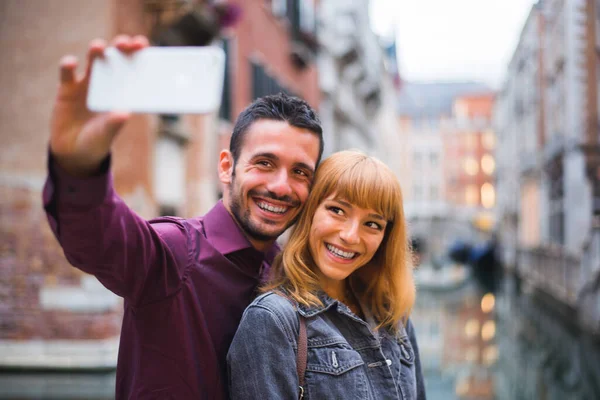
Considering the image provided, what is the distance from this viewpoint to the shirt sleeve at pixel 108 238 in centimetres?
117

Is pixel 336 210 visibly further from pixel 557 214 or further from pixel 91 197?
pixel 557 214

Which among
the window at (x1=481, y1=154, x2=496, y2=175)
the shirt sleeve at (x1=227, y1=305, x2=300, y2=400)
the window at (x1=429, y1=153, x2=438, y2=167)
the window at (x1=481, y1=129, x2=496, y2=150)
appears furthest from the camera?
the window at (x1=429, y1=153, x2=438, y2=167)

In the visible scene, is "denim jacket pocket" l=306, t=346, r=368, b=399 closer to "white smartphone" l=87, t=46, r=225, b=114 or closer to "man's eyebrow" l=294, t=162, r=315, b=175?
"man's eyebrow" l=294, t=162, r=315, b=175

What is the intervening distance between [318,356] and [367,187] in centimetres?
50

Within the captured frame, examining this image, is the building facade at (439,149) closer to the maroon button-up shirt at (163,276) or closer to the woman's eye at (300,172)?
the woman's eye at (300,172)

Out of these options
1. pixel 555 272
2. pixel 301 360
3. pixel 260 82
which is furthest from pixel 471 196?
Answer: pixel 301 360

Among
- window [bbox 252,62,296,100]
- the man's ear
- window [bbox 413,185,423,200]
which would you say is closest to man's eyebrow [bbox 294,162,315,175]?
the man's ear

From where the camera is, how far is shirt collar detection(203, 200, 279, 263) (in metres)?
1.80

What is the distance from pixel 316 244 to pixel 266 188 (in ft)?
0.75

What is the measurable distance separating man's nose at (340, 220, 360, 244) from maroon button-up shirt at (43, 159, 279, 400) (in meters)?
0.25

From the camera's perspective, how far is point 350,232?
6.18 feet

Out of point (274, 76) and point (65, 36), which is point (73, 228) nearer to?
point (65, 36)

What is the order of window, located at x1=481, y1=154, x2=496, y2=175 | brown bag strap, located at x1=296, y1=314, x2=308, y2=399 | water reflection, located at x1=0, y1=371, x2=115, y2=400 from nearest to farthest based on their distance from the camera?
brown bag strap, located at x1=296, y1=314, x2=308, y2=399 < water reflection, located at x1=0, y1=371, x2=115, y2=400 < window, located at x1=481, y1=154, x2=496, y2=175

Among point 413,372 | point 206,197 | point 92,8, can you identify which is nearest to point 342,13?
point 206,197
